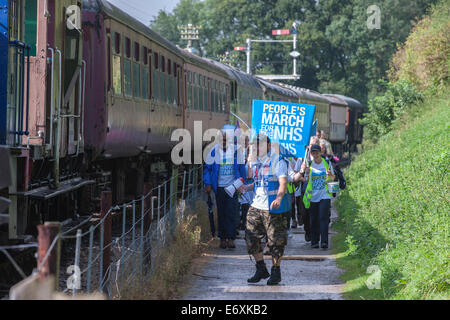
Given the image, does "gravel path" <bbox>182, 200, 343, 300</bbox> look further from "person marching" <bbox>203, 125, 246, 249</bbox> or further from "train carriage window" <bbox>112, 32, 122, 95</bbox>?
"train carriage window" <bbox>112, 32, 122, 95</bbox>

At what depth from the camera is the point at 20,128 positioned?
895 cm

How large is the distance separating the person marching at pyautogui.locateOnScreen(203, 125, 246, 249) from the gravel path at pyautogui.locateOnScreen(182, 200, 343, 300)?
31 cm

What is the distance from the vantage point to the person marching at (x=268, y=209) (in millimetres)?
9711

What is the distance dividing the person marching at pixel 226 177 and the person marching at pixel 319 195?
1.12 meters

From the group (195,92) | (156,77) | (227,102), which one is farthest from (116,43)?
(227,102)

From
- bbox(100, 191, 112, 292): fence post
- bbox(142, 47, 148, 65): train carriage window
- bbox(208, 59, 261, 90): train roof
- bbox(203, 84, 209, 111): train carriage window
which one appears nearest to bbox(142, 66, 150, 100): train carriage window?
bbox(142, 47, 148, 65): train carriage window

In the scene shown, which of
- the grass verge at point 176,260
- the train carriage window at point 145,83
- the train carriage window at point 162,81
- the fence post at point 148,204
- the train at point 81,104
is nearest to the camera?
the grass verge at point 176,260

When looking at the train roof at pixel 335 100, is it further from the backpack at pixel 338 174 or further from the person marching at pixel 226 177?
the person marching at pixel 226 177

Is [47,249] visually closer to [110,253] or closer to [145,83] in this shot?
[110,253]

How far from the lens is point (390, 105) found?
1280 inches

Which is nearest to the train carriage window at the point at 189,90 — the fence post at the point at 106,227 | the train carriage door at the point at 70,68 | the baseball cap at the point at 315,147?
the baseball cap at the point at 315,147

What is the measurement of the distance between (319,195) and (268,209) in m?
3.57

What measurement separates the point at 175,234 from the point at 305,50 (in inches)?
2569

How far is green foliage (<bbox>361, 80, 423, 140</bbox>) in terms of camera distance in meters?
31.2
